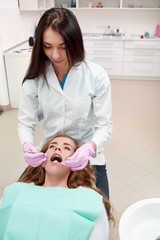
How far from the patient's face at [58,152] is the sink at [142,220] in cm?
39

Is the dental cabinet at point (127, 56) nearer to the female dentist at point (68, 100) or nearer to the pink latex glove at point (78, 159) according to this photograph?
the female dentist at point (68, 100)

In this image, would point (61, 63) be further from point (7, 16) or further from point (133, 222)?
point (7, 16)

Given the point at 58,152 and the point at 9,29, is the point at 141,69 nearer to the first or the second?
the point at 9,29

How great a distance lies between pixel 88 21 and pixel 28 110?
3745 millimetres

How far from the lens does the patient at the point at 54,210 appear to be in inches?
39.8

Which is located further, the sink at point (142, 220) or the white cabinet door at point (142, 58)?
the white cabinet door at point (142, 58)

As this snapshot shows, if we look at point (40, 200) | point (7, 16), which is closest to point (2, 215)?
point (40, 200)

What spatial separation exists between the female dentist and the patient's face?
45mm

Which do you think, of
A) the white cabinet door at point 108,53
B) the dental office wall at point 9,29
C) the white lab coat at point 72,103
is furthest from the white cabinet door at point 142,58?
the white lab coat at point 72,103

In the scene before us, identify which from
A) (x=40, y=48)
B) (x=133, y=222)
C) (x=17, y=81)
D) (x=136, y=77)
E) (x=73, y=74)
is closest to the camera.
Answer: (x=133, y=222)

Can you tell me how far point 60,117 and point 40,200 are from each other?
1.46 feet

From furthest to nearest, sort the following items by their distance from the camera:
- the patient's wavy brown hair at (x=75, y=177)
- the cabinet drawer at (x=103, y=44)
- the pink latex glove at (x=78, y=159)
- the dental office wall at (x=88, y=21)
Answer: the cabinet drawer at (x=103, y=44)
the dental office wall at (x=88, y=21)
the patient's wavy brown hair at (x=75, y=177)
the pink latex glove at (x=78, y=159)

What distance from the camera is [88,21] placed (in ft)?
15.4

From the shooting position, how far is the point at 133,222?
0.99 m
